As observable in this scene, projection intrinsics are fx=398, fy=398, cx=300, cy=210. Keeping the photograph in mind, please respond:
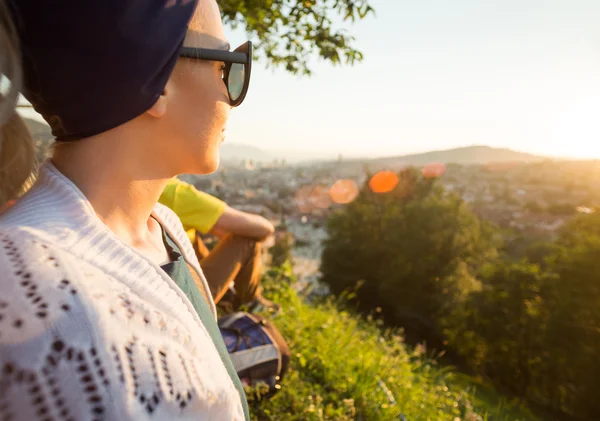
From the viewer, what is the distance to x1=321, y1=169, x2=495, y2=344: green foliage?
71.4 ft

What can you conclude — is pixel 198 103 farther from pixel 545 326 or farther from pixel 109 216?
pixel 545 326

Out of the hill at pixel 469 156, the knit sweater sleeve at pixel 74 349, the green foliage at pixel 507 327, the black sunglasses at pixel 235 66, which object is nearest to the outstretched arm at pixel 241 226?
the black sunglasses at pixel 235 66

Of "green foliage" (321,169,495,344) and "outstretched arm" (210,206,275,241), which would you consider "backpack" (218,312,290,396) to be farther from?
"green foliage" (321,169,495,344)

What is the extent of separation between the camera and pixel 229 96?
4.33 ft

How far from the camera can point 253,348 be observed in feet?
8.84

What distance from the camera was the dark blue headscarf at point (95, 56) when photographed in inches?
34.5

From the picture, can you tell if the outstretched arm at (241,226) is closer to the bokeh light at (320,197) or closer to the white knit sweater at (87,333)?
the white knit sweater at (87,333)

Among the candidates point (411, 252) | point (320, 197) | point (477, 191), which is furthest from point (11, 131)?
point (477, 191)

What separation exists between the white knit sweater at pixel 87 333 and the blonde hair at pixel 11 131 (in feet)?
0.60

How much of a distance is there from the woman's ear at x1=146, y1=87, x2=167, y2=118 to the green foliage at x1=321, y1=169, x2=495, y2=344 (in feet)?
71.3

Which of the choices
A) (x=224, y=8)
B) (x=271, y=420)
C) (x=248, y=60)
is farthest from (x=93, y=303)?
(x=224, y=8)

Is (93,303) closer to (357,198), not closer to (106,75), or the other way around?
(106,75)

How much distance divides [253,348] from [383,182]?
25.9 metres

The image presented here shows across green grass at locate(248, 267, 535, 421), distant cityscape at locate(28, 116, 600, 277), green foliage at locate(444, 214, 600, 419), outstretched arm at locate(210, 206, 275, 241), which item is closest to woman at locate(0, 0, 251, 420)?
outstretched arm at locate(210, 206, 275, 241)
